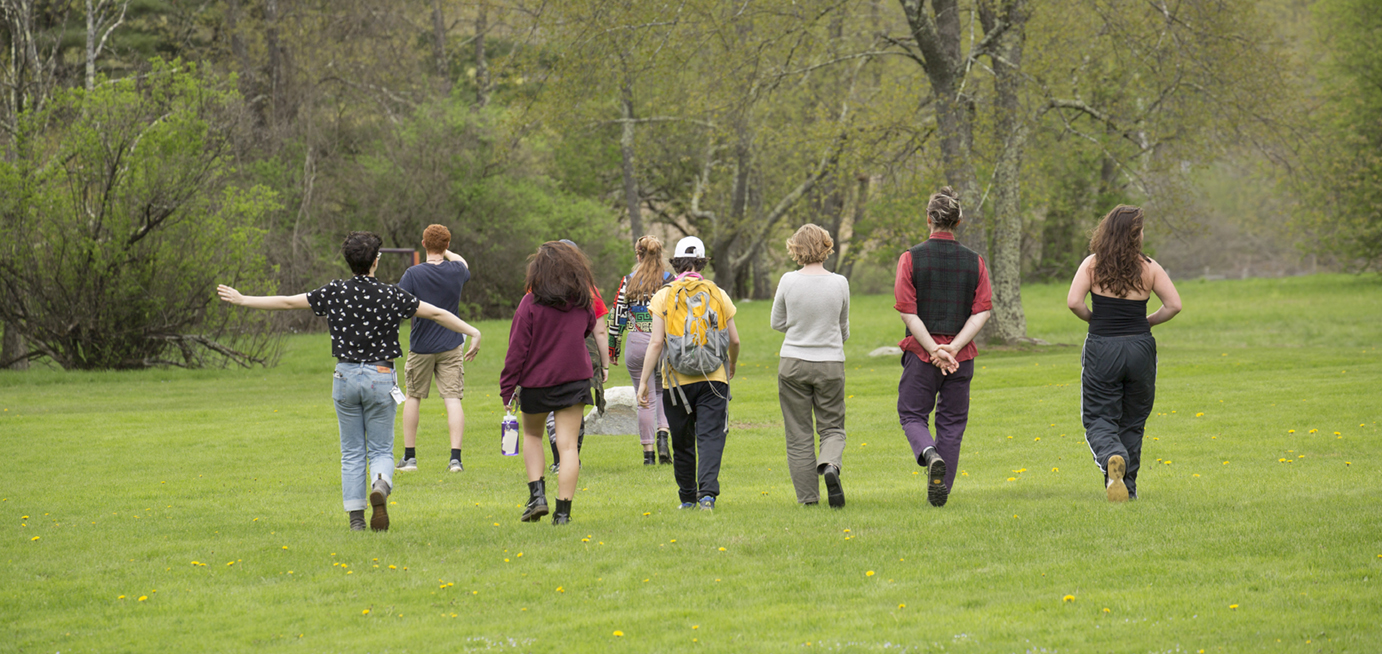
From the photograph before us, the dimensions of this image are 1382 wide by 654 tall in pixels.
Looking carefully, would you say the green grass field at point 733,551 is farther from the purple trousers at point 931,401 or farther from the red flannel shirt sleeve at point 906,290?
the red flannel shirt sleeve at point 906,290

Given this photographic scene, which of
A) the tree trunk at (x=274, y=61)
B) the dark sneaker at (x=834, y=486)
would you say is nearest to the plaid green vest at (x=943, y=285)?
the dark sneaker at (x=834, y=486)

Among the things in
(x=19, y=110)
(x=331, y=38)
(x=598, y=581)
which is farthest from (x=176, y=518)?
(x=331, y=38)

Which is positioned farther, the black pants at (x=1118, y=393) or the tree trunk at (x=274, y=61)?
the tree trunk at (x=274, y=61)

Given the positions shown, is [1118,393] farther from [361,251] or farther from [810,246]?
[361,251]

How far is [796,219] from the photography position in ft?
143

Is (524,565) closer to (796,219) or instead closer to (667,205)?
(796,219)

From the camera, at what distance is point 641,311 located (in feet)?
31.9

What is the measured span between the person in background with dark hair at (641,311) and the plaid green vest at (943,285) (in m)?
2.46

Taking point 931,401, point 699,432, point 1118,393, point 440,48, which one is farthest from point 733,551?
point 440,48

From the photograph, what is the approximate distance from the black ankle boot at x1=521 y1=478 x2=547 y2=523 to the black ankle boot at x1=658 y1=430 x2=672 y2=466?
294cm

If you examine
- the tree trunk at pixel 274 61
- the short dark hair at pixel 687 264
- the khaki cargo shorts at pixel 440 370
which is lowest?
the khaki cargo shorts at pixel 440 370

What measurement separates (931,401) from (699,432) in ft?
4.74

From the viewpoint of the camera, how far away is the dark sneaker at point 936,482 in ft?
24.4

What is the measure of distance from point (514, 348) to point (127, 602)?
8.02 feet
